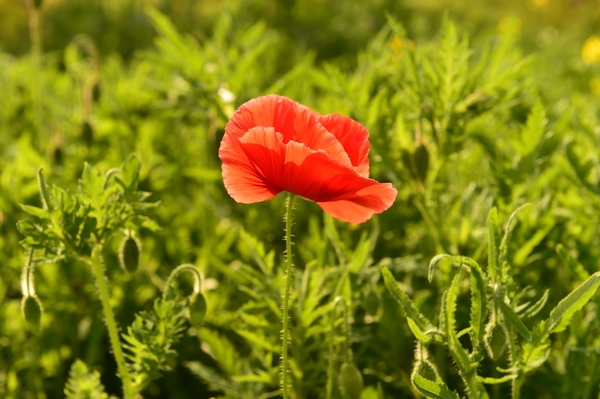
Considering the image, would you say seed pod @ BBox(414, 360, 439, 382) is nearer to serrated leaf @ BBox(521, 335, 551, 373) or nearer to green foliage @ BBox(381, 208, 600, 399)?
green foliage @ BBox(381, 208, 600, 399)

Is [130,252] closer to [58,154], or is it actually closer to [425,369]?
[425,369]

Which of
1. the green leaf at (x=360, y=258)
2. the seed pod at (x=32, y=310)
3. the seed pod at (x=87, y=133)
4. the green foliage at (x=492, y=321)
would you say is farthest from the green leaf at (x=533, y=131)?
the seed pod at (x=87, y=133)

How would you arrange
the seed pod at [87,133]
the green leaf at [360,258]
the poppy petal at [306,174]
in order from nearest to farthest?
the poppy petal at [306,174] → the green leaf at [360,258] → the seed pod at [87,133]

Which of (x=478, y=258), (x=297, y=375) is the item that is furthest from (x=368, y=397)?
(x=478, y=258)

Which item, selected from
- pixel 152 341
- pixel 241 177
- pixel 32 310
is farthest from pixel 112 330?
pixel 241 177

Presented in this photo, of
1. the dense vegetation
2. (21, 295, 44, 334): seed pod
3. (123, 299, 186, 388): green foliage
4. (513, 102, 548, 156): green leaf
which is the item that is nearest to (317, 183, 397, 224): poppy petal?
the dense vegetation

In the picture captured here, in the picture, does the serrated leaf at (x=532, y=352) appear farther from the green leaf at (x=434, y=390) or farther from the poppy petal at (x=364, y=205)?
the poppy petal at (x=364, y=205)
